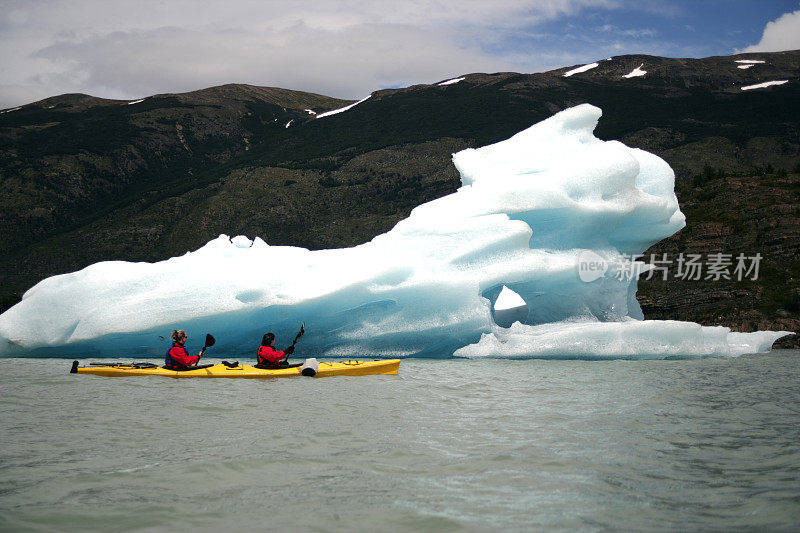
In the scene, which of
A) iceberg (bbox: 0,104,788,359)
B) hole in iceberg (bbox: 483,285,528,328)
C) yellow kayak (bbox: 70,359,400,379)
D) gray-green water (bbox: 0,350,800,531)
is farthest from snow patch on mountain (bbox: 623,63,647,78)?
gray-green water (bbox: 0,350,800,531)

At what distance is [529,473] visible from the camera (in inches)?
214

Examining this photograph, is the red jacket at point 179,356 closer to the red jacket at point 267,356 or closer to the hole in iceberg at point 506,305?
the red jacket at point 267,356

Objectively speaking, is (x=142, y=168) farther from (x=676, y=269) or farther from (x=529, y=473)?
(x=529, y=473)

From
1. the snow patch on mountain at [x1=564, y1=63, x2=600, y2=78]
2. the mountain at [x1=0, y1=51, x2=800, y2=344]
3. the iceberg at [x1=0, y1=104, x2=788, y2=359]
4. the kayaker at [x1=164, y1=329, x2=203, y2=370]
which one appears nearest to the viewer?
the kayaker at [x1=164, y1=329, x2=203, y2=370]

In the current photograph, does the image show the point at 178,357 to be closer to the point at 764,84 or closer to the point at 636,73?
the point at 764,84

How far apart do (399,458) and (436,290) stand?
28.2 ft

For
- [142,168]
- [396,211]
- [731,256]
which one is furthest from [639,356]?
[142,168]

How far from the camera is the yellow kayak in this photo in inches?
467

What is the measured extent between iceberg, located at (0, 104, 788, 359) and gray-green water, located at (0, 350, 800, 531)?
3727mm

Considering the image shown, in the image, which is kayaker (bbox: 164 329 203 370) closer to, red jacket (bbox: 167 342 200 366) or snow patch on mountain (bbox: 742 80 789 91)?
red jacket (bbox: 167 342 200 366)

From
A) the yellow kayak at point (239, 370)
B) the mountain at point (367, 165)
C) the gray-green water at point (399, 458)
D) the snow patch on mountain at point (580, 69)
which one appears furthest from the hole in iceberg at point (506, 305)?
the snow patch on mountain at point (580, 69)

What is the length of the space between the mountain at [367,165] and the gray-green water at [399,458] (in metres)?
27.4

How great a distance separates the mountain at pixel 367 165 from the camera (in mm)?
38438

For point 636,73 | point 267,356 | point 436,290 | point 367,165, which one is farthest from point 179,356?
point 636,73
